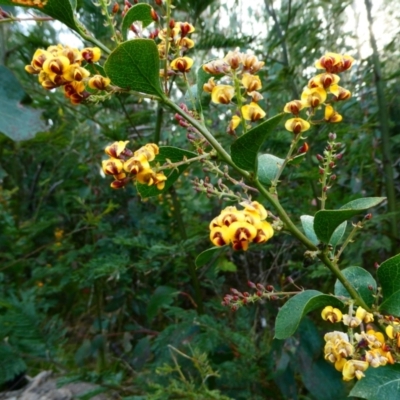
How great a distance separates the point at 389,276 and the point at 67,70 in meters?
0.40

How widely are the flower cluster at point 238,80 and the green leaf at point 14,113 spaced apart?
32 cm

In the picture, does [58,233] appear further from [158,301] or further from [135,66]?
[135,66]

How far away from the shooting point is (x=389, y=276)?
0.50 metres

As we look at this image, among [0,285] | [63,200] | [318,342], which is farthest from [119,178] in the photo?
[63,200]

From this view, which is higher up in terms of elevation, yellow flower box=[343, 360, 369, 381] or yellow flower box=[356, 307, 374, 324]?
yellow flower box=[356, 307, 374, 324]

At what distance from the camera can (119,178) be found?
429 millimetres

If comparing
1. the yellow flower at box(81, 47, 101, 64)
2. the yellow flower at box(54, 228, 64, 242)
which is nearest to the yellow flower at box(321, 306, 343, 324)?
the yellow flower at box(81, 47, 101, 64)

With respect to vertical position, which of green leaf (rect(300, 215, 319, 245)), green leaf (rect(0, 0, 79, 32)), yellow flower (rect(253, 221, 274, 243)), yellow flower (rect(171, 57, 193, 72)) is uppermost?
green leaf (rect(0, 0, 79, 32))

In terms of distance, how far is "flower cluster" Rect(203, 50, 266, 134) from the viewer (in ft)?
1.52

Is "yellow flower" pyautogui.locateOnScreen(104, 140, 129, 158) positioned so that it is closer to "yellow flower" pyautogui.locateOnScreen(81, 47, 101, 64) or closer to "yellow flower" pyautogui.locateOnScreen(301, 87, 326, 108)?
"yellow flower" pyautogui.locateOnScreen(81, 47, 101, 64)

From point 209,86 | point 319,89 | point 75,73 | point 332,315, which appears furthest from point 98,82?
point 332,315

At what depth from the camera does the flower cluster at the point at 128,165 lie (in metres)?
0.42

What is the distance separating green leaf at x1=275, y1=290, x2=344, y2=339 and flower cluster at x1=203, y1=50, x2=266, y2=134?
20 cm

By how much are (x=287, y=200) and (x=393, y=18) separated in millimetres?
590
